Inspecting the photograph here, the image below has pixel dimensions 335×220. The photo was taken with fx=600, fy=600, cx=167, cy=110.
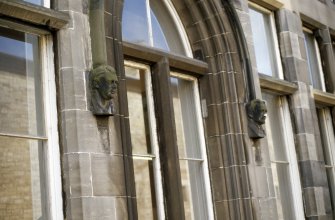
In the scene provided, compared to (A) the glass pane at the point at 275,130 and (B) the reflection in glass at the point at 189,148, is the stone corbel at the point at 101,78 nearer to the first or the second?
(B) the reflection in glass at the point at 189,148

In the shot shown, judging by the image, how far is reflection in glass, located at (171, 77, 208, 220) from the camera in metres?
8.34

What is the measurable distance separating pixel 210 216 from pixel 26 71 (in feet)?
11.1

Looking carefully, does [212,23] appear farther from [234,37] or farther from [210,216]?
[210,216]

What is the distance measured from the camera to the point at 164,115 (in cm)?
796

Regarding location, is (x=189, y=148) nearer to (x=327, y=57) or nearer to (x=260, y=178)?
(x=260, y=178)

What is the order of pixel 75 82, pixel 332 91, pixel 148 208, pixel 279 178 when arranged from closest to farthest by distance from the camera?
1. pixel 75 82
2. pixel 148 208
3. pixel 279 178
4. pixel 332 91

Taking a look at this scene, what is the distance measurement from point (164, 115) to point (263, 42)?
349 centimetres

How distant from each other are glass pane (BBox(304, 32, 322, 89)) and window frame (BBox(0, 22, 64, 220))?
6.48m

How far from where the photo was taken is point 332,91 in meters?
12.0

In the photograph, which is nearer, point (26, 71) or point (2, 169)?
point (2, 169)

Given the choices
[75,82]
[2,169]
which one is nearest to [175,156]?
[75,82]

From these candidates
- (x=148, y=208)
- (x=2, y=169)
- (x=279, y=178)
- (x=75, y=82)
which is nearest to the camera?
(x=2, y=169)

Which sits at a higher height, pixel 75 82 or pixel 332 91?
pixel 332 91

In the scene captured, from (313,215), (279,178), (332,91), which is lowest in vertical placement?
(313,215)
